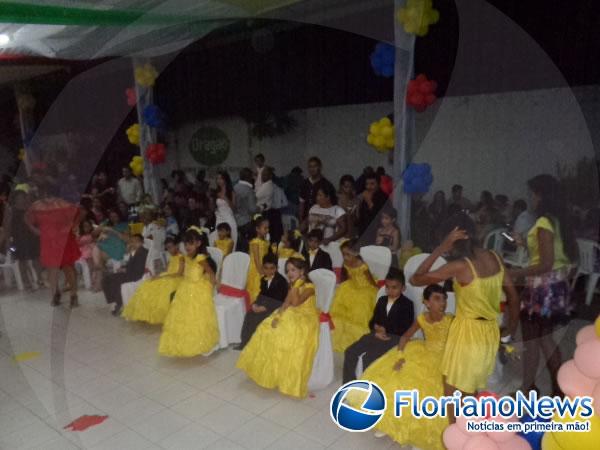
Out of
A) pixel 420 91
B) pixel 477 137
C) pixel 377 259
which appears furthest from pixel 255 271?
pixel 477 137

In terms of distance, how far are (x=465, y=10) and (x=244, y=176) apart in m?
3.06

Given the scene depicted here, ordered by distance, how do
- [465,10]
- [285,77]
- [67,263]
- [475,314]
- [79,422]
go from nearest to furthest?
[475,314]
[79,422]
[465,10]
[67,263]
[285,77]

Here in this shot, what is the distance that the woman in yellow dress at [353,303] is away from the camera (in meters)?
4.15

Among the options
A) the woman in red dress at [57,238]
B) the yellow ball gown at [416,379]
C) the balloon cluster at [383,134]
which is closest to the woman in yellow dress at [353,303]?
the yellow ball gown at [416,379]

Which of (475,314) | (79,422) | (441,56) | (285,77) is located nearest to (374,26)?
(441,56)

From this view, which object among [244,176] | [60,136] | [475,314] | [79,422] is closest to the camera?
[475,314]

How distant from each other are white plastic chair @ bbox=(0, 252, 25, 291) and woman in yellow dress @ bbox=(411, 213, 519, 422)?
567cm

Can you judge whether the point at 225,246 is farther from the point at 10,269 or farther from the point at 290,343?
the point at 10,269

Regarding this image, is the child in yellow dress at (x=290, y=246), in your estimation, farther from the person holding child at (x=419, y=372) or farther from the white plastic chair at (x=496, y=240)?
the white plastic chair at (x=496, y=240)

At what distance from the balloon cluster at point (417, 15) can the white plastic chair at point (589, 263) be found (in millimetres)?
2431

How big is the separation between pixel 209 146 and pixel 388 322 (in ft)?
23.7

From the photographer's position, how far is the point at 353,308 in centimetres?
420

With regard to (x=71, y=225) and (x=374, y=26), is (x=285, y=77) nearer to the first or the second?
(x=374, y=26)

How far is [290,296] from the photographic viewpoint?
373 cm
